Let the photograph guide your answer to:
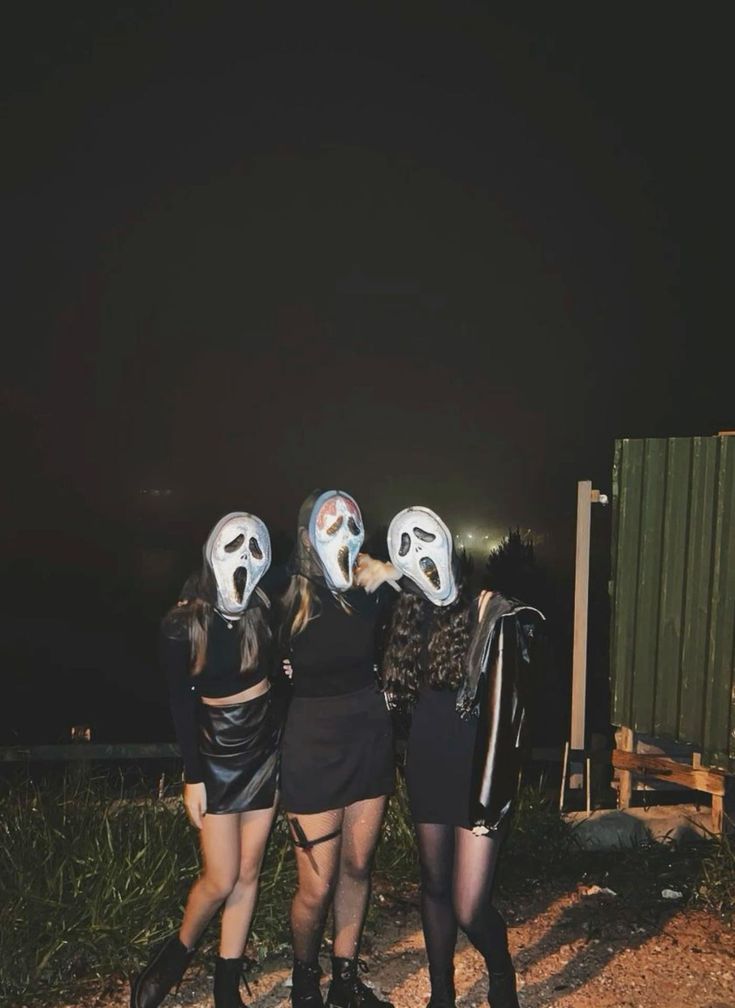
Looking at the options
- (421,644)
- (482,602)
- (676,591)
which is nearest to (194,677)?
(421,644)

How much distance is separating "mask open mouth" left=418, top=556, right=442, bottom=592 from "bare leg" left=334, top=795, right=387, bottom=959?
3.00 feet

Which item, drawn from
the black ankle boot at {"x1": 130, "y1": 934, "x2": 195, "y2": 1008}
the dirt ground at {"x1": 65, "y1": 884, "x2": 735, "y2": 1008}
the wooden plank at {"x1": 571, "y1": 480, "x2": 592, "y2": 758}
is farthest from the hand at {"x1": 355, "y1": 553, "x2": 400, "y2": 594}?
the wooden plank at {"x1": 571, "y1": 480, "x2": 592, "y2": 758}

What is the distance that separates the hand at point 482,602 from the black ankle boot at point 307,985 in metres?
1.52

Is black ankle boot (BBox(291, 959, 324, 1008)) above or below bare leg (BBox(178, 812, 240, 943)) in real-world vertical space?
below

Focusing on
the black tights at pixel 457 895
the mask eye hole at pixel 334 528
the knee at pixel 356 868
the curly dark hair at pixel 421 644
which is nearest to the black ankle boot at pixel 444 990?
the black tights at pixel 457 895

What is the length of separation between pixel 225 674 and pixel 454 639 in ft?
2.88

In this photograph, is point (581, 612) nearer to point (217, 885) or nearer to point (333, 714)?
point (333, 714)

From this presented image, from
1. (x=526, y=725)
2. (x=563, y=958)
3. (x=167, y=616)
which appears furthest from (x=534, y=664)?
(x=563, y=958)

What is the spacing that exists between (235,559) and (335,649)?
516 mm

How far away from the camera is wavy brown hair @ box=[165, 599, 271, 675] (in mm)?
3758

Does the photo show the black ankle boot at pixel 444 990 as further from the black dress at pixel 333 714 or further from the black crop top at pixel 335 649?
the black crop top at pixel 335 649

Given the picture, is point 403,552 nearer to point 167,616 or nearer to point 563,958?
point 167,616

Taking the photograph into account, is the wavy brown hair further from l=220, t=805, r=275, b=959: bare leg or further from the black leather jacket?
the black leather jacket

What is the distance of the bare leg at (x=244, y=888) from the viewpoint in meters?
3.92
